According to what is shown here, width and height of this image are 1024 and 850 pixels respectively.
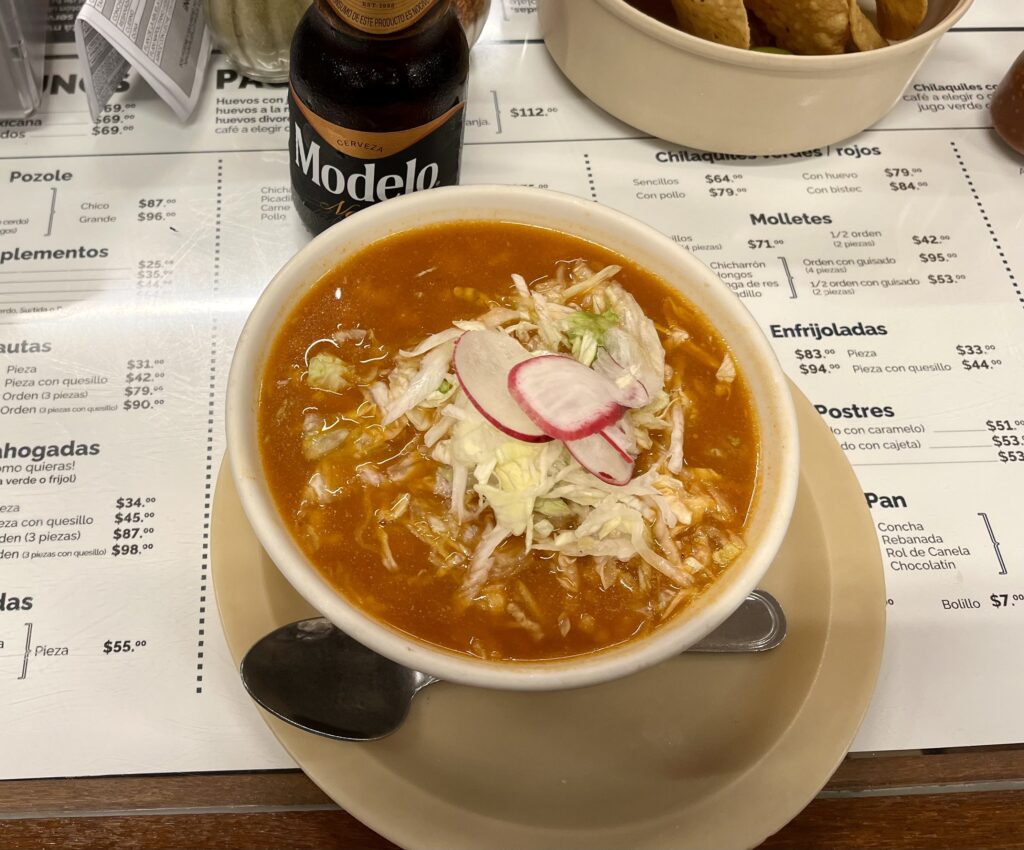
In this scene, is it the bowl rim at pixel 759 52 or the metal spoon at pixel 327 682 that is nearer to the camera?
the metal spoon at pixel 327 682

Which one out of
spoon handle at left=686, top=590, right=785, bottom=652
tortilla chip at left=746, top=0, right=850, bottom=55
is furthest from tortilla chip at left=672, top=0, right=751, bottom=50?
spoon handle at left=686, top=590, right=785, bottom=652

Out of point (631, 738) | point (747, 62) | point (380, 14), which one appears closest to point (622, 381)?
point (631, 738)

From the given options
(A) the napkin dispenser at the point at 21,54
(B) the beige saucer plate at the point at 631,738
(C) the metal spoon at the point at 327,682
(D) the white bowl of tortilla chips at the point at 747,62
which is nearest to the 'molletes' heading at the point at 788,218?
(D) the white bowl of tortilla chips at the point at 747,62

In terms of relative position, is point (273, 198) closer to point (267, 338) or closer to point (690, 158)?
point (267, 338)

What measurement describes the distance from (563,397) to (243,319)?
694mm

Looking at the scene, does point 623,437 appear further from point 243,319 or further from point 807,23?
point 807,23

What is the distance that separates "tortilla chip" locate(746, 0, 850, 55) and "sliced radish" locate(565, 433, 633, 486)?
0.92 m

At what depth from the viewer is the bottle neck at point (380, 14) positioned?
1.03 meters

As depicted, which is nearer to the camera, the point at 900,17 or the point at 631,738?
the point at 631,738

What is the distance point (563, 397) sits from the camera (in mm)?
964

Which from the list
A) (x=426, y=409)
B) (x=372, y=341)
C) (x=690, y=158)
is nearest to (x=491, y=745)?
(x=426, y=409)

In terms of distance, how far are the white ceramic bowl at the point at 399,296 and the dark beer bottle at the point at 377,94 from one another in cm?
12

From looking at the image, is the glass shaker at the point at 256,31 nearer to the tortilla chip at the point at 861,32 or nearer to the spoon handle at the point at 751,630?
the tortilla chip at the point at 861,32

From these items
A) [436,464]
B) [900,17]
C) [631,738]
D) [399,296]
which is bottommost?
[631,738]
